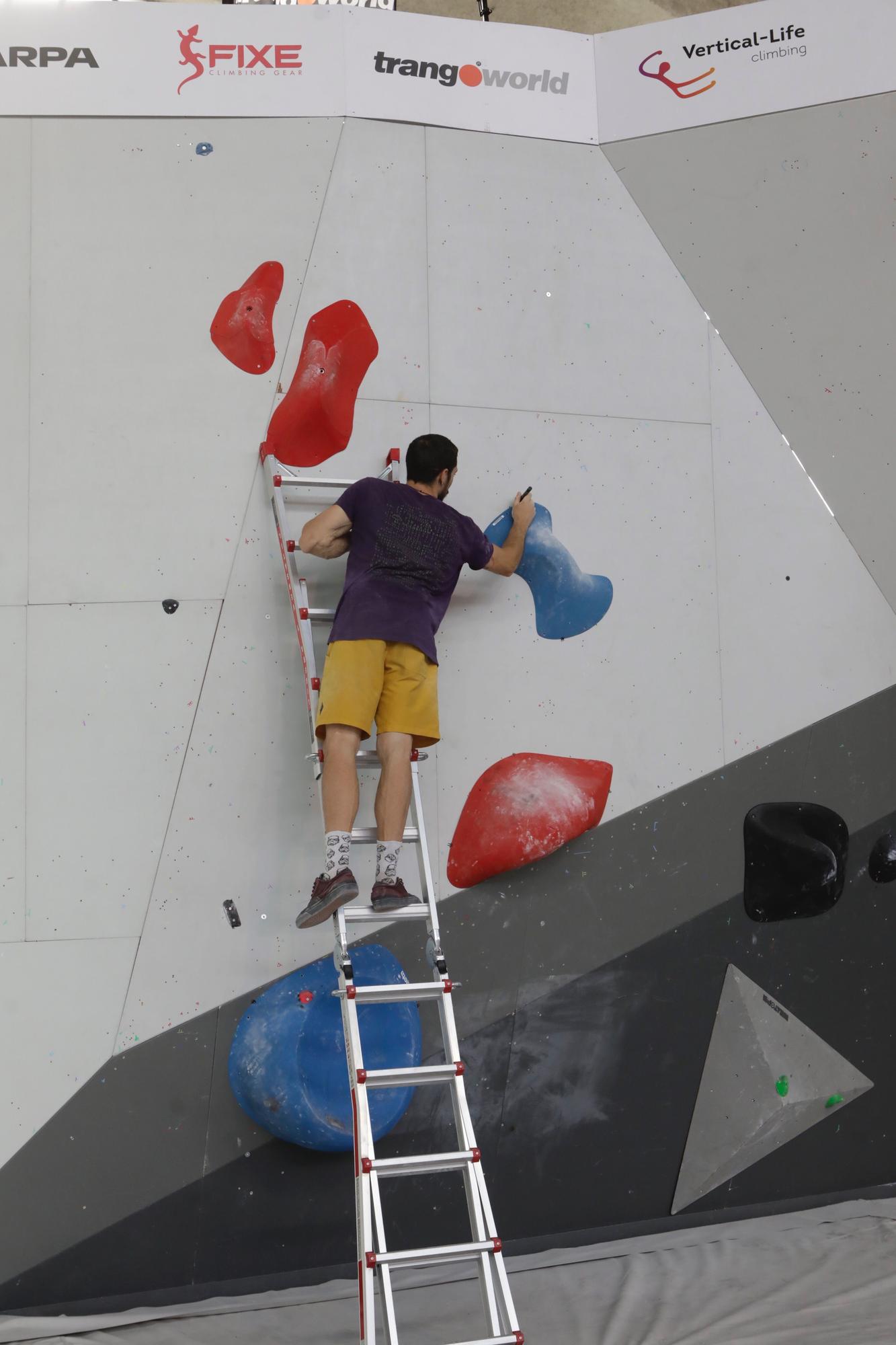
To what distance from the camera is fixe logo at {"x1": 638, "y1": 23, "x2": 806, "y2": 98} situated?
349cm

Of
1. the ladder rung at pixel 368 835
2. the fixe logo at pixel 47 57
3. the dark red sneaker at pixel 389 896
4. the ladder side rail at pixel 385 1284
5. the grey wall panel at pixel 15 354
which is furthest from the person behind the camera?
the fixe logo at pixel 47 57

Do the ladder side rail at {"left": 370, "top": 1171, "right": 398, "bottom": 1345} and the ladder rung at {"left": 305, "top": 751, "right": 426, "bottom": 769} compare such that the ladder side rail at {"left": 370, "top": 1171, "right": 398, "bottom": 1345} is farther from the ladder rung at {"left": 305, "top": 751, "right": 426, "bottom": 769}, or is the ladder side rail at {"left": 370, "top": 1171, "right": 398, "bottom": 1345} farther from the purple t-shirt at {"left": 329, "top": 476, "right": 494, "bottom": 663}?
the purple t-shirt at {"left": 329, "top": 476, "right": 494, "bottom": 663}

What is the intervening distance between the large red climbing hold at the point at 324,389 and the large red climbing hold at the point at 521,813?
1.02m

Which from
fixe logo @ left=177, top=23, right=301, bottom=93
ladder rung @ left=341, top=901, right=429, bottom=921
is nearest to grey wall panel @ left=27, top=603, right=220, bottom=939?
ladder rung @ left=341, top=901, right=429, bottom=921

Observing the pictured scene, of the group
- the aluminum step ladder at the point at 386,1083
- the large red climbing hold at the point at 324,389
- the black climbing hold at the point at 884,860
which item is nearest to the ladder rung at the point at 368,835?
the aluminum step ladder at the point at 386,1083

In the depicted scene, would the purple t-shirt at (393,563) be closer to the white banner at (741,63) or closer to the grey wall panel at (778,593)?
the grey wall panel at (778,593)

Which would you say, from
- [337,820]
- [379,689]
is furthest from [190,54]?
[337,820]

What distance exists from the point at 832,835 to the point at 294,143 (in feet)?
8.37

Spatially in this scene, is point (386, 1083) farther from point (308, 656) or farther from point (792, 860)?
point (792, 860)

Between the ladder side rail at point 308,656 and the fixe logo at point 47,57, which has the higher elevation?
the fixe logo at point 47,57

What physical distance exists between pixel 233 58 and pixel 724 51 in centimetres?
148

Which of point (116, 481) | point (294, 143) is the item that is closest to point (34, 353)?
point (116, 481)

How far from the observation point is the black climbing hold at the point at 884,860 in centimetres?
352

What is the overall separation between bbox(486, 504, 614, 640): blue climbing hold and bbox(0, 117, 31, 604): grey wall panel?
1.26 meters
